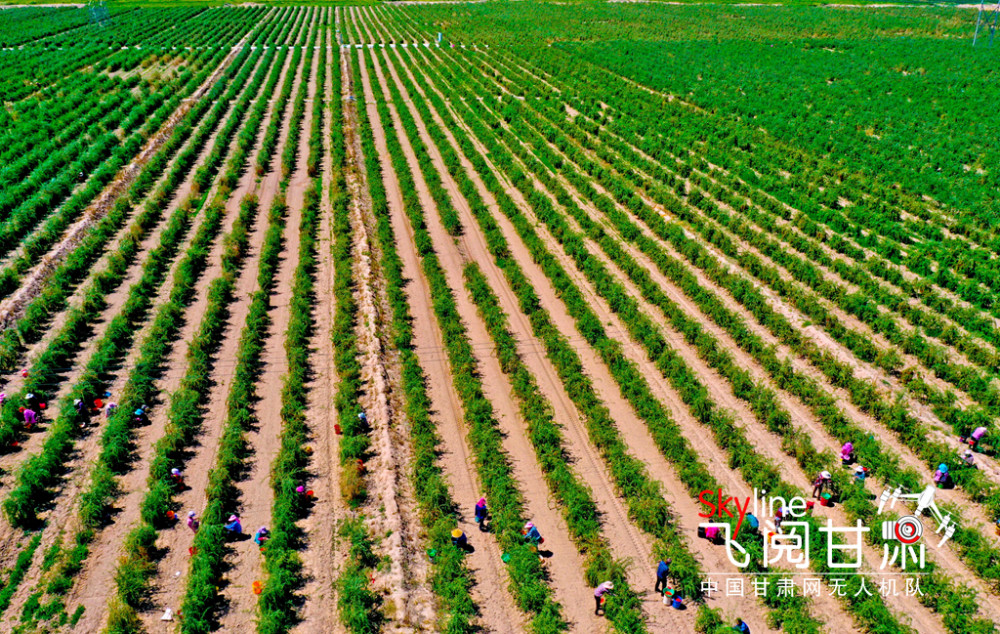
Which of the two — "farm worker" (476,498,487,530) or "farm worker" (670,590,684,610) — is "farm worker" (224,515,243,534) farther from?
"farm worker" (670,590,684,610)

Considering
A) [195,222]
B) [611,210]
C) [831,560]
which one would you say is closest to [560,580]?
[831,560]

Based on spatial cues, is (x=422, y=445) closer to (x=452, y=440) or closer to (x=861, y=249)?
(x=452, y=440)

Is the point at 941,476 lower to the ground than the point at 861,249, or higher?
lower

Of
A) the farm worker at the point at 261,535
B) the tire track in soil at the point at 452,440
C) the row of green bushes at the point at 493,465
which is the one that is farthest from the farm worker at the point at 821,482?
the farm worker at the point at 261,535

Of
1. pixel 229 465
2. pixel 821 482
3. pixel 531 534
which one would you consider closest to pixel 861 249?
pixel 821 482

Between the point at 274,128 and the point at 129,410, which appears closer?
the point at 129,410

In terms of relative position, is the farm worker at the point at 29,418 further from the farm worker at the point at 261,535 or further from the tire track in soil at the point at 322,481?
the farm worker at the point at 261,535
